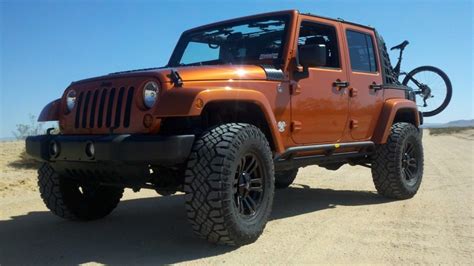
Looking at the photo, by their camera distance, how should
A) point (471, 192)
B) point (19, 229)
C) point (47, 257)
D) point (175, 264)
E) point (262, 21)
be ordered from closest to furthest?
1. point (175, 264)
2. point (47, 257)
3. point (19, 229)
4. point (262, 21)
5. point (471, 192)

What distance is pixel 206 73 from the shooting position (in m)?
3.98

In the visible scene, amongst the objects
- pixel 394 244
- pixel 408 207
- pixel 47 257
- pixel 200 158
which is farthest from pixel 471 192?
pixel 47 257

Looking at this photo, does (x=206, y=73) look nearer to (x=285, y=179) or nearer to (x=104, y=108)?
(x=104, y=108)

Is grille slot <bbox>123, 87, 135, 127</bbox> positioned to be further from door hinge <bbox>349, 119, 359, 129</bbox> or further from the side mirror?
door hinge <bbox>349, 119, 359, 129</bbox>

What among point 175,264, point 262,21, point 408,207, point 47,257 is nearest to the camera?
point 175,264

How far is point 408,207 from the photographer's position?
18.4 feet

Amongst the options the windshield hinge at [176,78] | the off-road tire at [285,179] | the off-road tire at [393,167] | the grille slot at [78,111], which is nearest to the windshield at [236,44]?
the windshield hinge at [176,78]

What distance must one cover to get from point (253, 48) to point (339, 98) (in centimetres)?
111

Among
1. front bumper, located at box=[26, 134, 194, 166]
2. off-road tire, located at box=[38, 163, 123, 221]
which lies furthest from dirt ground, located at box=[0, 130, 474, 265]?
front bumper, located at box=[26, 134, 194, 166]

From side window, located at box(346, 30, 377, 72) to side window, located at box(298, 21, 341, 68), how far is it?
0.96ft

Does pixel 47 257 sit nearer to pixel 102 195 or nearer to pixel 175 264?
pixel 175 264

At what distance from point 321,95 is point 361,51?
1.34 meters

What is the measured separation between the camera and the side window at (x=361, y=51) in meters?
5.84

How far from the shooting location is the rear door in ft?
18.5
